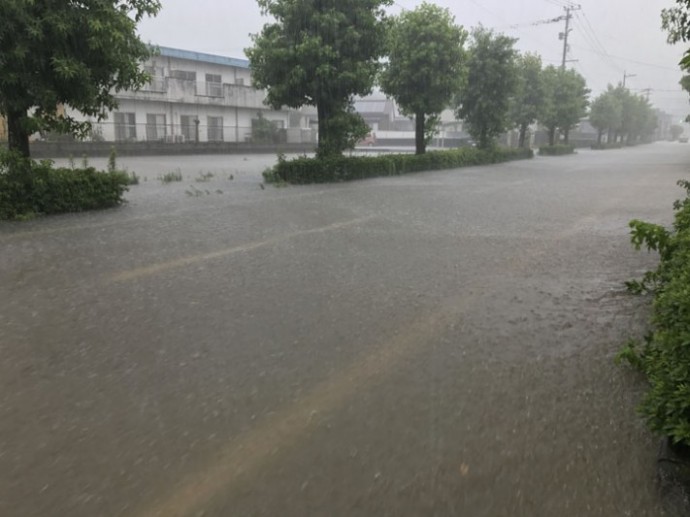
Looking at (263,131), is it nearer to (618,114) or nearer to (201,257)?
(201,257)

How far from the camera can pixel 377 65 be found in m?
16.2

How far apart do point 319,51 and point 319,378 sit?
1243 centimetres

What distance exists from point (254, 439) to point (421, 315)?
227cm

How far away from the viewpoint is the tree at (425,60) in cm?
1914

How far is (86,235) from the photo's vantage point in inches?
324

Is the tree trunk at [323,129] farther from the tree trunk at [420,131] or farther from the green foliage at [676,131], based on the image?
the green foliage at [676,131]

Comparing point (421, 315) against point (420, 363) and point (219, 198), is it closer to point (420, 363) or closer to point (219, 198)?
point (420, 363)

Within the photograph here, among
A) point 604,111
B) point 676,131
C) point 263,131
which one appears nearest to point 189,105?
point 263,131

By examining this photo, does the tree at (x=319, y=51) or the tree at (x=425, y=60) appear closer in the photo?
the tree at (x=319, y=51)

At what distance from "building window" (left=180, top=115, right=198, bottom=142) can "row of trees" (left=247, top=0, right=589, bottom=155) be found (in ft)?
53.6

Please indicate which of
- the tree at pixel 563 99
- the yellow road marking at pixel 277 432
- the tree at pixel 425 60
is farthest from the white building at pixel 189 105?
the yellow road marking at pixel 277 432

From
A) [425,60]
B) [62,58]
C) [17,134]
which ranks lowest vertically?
[17,134]

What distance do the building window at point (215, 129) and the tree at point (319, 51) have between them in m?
20.6

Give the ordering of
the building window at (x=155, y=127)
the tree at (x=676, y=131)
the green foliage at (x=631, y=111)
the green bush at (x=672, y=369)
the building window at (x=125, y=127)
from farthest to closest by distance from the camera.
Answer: the tree at (x=676, y=131) < the green foliage at (x=631, y=111) < the building window at (x=155, y=127) < the building window at (x=125, y=127) < the green bush at (x=672, y=369)
